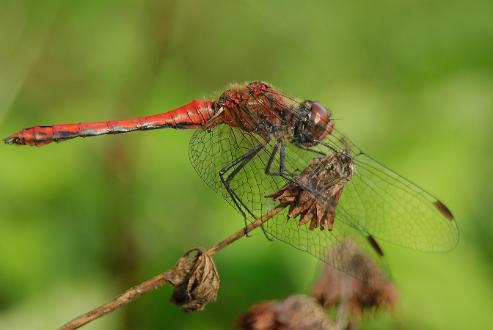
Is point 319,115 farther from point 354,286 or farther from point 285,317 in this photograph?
point 285,317

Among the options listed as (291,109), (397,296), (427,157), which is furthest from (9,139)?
(427,157)

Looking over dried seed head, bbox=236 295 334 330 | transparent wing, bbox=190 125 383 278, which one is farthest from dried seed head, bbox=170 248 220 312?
transparent wing, bbox=190 125 383 278

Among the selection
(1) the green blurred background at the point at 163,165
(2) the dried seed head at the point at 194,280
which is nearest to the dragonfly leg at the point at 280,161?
(1) the green blurred background at the point at 163,165

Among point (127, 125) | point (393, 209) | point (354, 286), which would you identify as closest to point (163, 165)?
point (127, 125)

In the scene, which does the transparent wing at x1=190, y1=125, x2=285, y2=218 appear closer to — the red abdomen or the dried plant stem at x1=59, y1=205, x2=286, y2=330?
the red abdomen

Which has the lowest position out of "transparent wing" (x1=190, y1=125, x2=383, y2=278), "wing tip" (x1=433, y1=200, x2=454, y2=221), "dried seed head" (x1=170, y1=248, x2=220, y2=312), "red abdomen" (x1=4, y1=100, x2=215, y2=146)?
"dried seed head" (x1=170, y1=248, x2=220, y2=312)

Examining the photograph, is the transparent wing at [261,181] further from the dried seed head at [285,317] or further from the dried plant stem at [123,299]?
the dried plant stem at [123,299]
